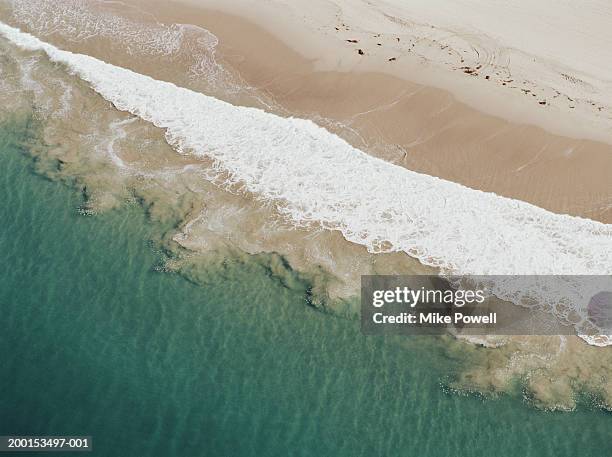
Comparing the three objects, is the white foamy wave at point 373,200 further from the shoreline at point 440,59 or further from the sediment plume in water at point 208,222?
the shoreline at point 440,59

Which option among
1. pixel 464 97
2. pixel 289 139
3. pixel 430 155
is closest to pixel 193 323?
pixel 289 139

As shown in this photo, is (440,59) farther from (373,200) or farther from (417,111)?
(373,200)

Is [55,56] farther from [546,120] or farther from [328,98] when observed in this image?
[546,120]

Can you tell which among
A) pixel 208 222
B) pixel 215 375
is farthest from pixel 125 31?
pixel 215 375

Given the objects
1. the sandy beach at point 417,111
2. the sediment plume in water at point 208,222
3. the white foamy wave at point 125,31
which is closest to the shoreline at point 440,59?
the sandy beach at point 417,111

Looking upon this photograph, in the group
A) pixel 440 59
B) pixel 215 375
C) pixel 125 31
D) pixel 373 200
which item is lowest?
pixel 215 375
